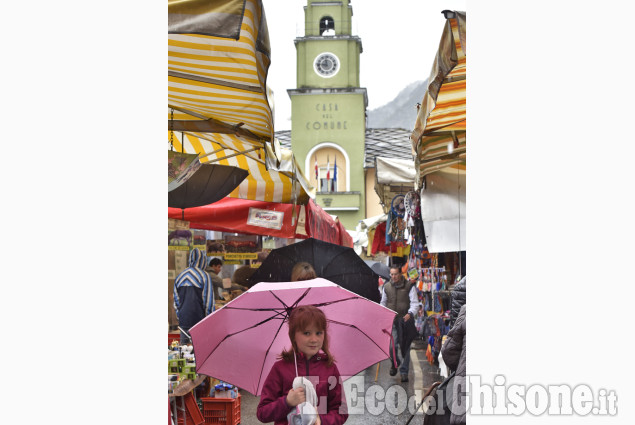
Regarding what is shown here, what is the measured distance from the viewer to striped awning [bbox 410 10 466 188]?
109 inches

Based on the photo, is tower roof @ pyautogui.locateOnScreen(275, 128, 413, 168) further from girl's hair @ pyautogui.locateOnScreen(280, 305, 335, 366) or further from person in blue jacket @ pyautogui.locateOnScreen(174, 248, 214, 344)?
girl's hair @ pyautogui.locateOnScreen(280, 305, 335, 366)

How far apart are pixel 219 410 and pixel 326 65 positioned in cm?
2394

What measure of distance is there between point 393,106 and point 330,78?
697 centimetres

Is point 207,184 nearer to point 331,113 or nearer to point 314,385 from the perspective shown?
point 314,385

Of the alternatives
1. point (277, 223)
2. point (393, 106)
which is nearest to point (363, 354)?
point (277, 223)

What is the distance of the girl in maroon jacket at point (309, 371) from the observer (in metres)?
3.09

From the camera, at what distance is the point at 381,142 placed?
2864 centimetres

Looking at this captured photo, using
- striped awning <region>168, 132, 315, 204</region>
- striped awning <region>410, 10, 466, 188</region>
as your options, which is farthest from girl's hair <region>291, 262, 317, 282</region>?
striped awning <region>410, 10, 466, 188</region>

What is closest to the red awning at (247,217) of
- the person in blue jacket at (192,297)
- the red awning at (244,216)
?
the red awning at (244,216)

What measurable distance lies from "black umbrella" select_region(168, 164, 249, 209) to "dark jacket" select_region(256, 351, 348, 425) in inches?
100

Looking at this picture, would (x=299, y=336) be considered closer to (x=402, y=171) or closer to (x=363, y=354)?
(x=363, y=354)

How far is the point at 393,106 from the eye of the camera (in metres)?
33.7

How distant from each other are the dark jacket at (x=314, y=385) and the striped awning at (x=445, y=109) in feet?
5.17
